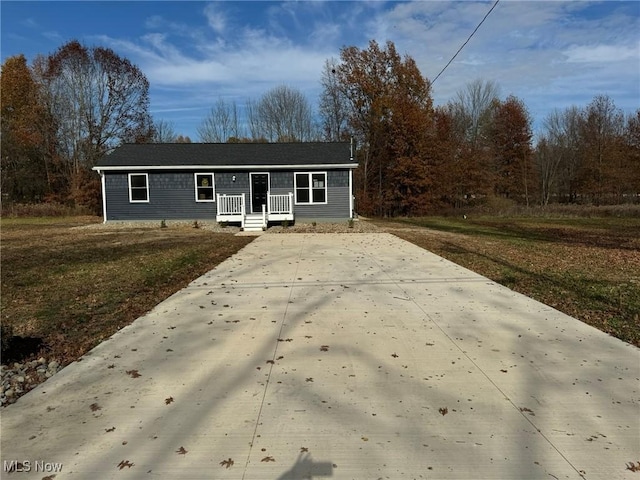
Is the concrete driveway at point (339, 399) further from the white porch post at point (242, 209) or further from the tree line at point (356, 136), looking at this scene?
the tree line at point (356, 136)

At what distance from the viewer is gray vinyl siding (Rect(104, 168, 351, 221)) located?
19547 millimetres

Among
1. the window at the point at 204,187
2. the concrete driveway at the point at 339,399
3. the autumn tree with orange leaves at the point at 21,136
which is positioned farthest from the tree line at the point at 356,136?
the concrete driveway at the point at 339,399

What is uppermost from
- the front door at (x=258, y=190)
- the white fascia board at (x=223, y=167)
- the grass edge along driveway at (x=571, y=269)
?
the white fascia board at (x=223, y=167)

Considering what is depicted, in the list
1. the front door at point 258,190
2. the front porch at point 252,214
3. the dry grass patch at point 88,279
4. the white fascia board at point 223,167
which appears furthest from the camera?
the front door at point 258,190

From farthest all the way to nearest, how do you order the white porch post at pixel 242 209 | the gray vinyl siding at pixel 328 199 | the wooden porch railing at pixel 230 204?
the gray vinyl siding at pixel 328 199 < the wooden porch railing at pixel 230 204 < the white porch post at pixel 242 209

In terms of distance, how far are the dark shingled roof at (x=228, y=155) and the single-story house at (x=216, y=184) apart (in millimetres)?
45

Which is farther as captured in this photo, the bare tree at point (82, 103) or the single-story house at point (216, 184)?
the bare tree at point (82, 103)

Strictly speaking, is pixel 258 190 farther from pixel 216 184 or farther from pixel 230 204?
pixel 216 184

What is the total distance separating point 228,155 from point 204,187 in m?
1.98

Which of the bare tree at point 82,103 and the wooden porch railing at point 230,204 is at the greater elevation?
the bare tree at point 82,103

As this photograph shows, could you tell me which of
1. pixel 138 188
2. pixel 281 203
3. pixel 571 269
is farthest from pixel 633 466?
pixel 138 188

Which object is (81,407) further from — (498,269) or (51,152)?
(51,152)

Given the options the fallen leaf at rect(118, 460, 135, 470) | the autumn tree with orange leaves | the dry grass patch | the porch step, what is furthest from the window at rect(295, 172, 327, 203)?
the autumn tree with orange leaves

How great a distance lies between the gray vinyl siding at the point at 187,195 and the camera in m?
19.5
